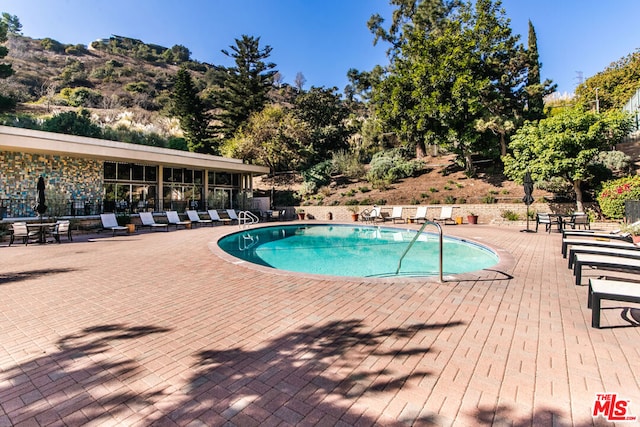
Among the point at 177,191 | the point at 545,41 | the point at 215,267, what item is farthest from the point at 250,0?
the point at 545,41

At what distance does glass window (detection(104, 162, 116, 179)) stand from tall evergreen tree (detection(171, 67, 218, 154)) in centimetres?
1501

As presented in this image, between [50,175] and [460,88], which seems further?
[460,88]

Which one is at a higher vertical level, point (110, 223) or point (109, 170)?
point (109, 170)

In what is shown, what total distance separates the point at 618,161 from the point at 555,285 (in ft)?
48.1

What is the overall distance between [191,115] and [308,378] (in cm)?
3467

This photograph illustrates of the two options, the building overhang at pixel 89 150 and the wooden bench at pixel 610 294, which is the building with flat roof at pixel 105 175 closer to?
the building overhang at pixel 89 150

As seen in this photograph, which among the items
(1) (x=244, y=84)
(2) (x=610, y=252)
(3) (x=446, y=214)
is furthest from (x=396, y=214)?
(1) (x=244, y=84)

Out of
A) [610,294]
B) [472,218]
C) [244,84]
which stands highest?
[244,84]

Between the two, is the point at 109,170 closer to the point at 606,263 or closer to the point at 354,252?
the point at 354,252

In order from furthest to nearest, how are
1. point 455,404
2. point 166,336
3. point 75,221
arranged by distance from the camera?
point 75,221 → point 166,336 → point 455,404

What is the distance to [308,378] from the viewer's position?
90.6 inches

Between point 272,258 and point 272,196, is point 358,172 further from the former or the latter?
point 272,258

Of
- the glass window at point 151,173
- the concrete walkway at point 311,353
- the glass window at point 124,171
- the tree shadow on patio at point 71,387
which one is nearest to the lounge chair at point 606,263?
the concrete walkway at point 311,353

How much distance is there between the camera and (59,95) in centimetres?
4528
